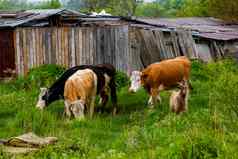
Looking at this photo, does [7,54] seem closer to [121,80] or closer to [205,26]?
[121,80]

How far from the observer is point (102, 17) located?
1093 inches

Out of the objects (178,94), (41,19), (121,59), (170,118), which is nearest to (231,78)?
(170,118)

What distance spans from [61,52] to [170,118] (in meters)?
9.72

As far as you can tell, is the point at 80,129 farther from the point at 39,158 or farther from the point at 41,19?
the point at 41,19

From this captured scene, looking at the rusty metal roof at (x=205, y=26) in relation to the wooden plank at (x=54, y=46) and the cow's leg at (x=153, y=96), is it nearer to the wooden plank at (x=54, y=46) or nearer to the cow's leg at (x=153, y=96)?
the wooden plank at (x=54, y=46)

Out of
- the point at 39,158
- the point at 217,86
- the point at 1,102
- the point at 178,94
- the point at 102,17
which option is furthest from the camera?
the point at 102,17

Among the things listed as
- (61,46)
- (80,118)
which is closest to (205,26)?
(61,46)

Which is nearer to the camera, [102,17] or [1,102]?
[1,102]

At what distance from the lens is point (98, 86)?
16609 millimetres

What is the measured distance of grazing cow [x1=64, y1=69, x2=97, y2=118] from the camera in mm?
15516

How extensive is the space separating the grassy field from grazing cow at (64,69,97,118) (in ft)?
1.21

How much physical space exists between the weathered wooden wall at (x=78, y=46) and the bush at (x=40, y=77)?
855 millimetres

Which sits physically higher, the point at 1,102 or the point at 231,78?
the point at 231,78

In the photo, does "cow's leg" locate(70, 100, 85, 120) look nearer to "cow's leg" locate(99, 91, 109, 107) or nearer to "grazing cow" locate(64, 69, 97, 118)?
"grazing cow" locate(64, 69, 97, 118)
